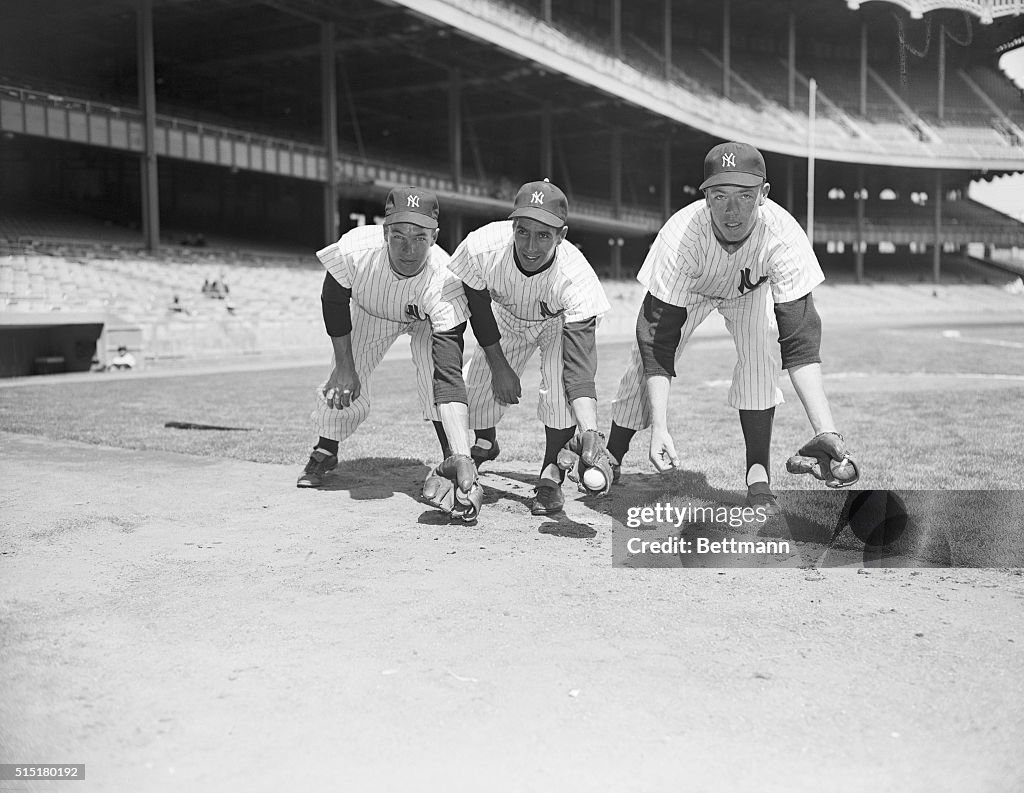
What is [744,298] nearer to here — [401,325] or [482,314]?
[482,314]

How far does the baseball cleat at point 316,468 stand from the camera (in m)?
5.43

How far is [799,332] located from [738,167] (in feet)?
2.86

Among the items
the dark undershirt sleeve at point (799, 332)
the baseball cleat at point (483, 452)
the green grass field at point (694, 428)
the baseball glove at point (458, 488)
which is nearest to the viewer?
the dark undershirt sleeve at point (799, 332)

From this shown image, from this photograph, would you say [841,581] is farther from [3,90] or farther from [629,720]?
[3,90]

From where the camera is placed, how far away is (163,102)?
3638 centimetres

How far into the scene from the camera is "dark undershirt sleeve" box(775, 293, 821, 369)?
433cm

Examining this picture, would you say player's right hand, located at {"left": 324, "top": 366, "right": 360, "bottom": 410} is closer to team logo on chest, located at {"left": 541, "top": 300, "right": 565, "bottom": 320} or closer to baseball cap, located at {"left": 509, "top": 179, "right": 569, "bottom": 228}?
team logo on chest, located at {"left": 541, "top": 300, "right": 565, "bottom": 320}

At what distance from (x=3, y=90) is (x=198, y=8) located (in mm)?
7894

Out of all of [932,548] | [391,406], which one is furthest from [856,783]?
[391,406]

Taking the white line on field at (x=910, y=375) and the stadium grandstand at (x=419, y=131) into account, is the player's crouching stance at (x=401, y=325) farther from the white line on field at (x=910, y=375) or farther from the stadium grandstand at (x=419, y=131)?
the stadium grandstand at (x=419, y=131)

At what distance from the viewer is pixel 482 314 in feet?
15.9

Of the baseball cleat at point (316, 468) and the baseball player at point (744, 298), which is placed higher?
the baseball player at point (744, 298)

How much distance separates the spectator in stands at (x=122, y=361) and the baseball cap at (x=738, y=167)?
15189mm

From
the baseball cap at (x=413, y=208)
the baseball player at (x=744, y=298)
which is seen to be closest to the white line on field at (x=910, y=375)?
the baseball player at (x=744, y=298)
